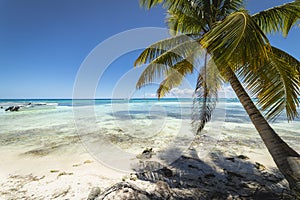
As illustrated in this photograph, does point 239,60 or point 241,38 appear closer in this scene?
point 241,38

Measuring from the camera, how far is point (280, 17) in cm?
322

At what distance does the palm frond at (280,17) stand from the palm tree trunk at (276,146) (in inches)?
57.3

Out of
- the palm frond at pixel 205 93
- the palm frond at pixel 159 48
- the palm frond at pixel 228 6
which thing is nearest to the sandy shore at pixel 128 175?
the palm frond at pixel 205 93

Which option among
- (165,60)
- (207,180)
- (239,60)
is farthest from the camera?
(165,60)

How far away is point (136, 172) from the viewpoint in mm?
3602

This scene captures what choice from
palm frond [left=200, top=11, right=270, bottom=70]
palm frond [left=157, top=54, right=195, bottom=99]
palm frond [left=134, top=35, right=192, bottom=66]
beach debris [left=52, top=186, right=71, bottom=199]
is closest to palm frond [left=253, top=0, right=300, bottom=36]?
palm frond [left=200, top=11, right=270, bottom=70]

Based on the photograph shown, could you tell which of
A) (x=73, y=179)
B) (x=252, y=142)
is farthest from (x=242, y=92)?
(x=252, y=142)

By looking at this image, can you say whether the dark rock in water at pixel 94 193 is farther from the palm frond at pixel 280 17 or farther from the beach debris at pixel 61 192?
the palm frond at pixel 280 17

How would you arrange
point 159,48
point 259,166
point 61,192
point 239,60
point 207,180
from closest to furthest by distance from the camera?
point 239,60 < point 61,192 < point 207,180 < point 259,166 < point 159,48

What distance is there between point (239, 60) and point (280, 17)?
201 centimetres

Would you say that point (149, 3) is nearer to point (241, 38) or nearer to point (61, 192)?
point (241, 38)

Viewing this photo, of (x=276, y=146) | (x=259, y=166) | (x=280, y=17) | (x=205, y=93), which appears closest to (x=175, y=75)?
(x=205, y=93)

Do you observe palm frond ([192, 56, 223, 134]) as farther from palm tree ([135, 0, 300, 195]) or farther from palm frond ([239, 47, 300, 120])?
palm frond ([239, 47, 300, 120])

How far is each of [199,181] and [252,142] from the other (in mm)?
4958
